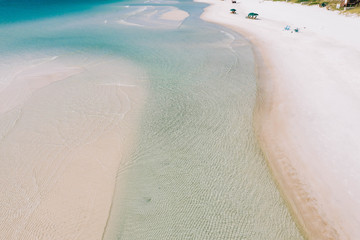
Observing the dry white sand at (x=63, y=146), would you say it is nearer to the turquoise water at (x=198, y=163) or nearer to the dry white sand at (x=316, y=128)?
the turquoise water at (x=198, y=163)

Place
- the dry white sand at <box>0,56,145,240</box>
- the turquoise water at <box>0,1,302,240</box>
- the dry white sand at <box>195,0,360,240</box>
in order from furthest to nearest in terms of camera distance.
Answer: the dry white sand at <box>0,56,145,240</box> < the dry white sand at <box>195,0,360,240</box> < the turquoise water at <box>0,1,302,240</box>

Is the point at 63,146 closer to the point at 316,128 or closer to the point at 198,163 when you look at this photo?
the point at 198,163

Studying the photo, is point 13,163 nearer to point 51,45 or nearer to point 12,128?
point 12,128

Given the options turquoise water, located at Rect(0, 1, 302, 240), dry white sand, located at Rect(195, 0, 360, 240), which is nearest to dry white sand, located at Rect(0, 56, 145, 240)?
turquoise water, located at Rect(0, 1, 302, 240)

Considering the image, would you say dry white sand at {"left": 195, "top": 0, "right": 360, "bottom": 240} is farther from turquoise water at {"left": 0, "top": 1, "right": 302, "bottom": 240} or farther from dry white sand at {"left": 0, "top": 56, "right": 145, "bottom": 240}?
dry white sand at {"left": 0, "top": 56, "right": 145, "bottom": 240}

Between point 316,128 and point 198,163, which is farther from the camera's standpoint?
point 316,128

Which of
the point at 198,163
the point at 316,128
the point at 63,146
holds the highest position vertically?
the point at 63,146

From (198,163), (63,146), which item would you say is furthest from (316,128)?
(63,146)
